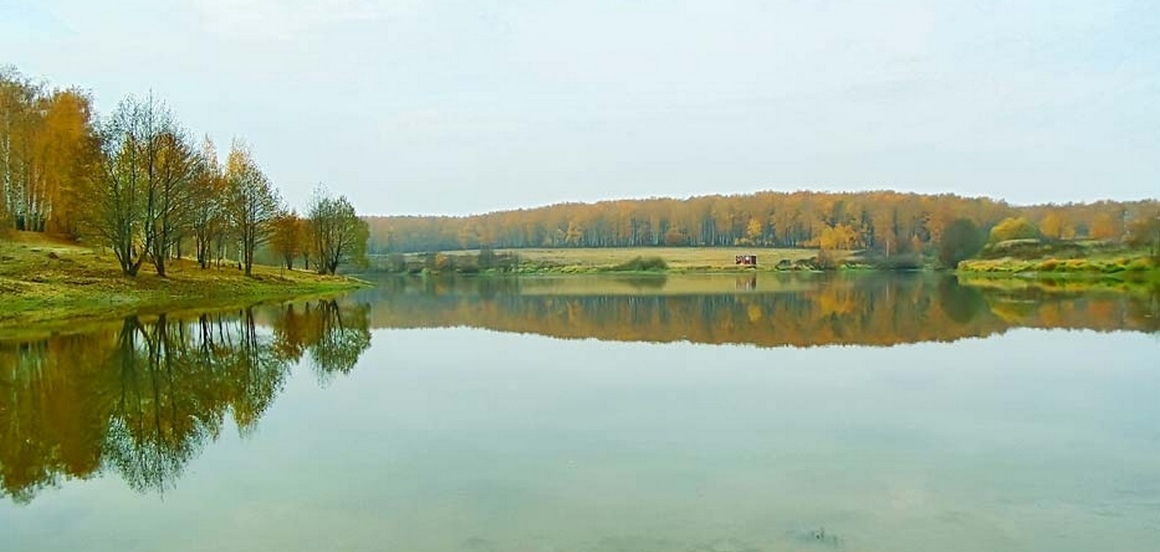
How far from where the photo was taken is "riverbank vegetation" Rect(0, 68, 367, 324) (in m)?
32.2

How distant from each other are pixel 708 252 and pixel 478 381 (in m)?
103

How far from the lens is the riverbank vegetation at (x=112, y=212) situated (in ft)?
106

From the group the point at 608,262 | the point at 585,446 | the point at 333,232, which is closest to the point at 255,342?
the point at 585,446

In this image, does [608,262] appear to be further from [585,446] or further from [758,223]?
[585,446]

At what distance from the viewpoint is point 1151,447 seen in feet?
28.9

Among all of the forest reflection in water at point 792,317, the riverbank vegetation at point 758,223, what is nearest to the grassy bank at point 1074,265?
the riverbank vegetation at point 758,223

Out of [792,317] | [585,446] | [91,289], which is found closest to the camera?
[585,446]

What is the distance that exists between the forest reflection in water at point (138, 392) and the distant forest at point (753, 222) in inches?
4040

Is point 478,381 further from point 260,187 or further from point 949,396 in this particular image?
point 260,187

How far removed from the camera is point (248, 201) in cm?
4850

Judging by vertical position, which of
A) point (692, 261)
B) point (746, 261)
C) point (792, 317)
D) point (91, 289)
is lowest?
point (792, 317)

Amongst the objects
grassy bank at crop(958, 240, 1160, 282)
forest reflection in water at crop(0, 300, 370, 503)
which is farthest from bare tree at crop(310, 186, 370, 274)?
grassy bank at crop(958, 240, 1160, 282)

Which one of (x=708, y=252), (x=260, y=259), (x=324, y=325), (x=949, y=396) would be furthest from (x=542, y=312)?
(x=708, y=252)

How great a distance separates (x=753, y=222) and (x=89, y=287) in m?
109
